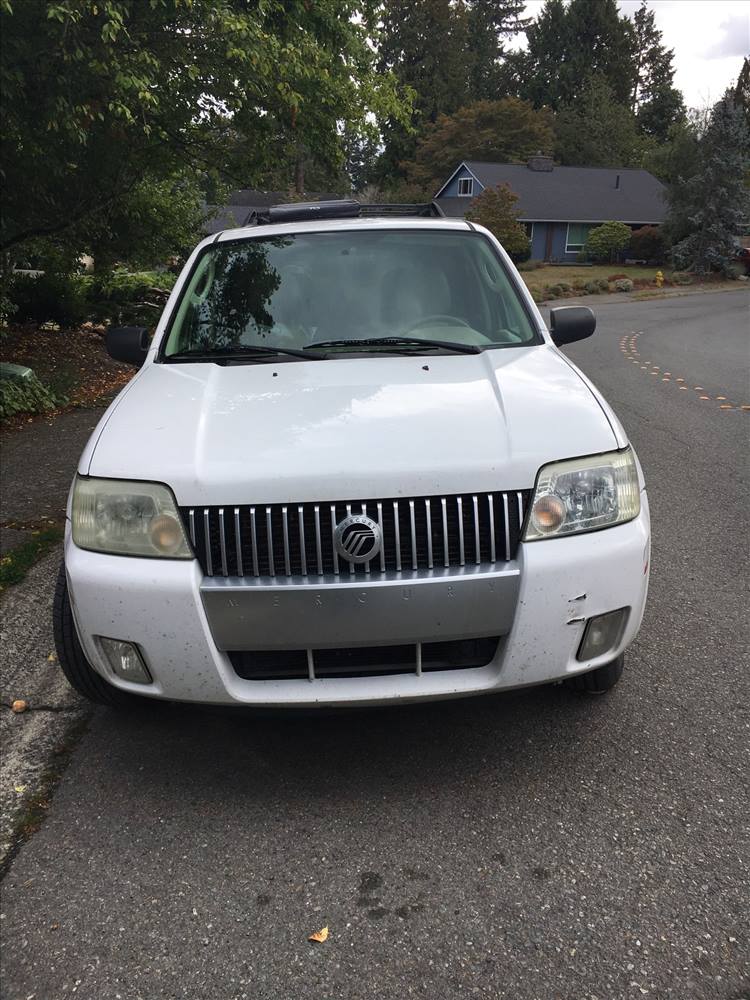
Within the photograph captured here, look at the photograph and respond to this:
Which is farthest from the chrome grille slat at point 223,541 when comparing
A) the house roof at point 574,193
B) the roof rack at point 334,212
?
the house roof at point 574,193

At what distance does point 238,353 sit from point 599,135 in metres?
73.3

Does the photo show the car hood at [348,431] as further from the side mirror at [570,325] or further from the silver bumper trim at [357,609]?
the side mirror at [570,325]

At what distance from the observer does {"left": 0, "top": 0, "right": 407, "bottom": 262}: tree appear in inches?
248

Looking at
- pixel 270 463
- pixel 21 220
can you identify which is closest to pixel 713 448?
pixel 270 463

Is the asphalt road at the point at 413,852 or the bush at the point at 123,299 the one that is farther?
the bush at the point at 123,299

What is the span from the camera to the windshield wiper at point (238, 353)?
11.4 ft

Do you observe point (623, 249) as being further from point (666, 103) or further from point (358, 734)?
point (358, 734)

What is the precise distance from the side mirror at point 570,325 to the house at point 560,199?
4780 cm

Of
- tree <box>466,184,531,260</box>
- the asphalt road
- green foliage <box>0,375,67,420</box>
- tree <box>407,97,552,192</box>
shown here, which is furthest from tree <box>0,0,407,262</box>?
tree <box>407,97,552,192</box>

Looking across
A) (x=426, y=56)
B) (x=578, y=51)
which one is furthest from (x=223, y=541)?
(x=578, y=51)

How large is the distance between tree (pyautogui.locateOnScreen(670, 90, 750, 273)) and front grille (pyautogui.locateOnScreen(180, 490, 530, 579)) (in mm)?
41217

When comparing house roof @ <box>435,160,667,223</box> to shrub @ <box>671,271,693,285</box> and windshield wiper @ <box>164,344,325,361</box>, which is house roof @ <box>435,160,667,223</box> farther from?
windshield wiper @ <box>164,344,325,361</box>

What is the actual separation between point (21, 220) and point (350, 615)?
880 cm

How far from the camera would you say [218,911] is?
7.50 feet
